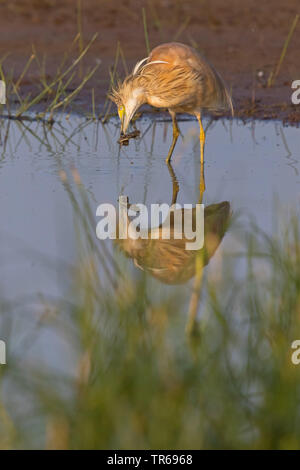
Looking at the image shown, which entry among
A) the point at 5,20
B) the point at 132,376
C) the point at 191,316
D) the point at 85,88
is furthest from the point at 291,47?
the point at 132,376

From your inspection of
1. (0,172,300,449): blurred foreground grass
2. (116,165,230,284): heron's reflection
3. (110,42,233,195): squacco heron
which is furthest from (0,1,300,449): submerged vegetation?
(110,42,233,195): squacco heron

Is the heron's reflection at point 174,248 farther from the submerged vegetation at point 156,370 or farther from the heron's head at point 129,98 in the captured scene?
the heron's head at point 129,98

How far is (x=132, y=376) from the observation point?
2.70m

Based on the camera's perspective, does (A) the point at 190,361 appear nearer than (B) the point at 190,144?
Yes

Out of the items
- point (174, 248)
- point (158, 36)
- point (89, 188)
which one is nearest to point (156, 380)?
point (174, 248)

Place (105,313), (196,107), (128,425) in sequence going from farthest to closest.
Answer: (196,107) < (105,313) < (128,425)

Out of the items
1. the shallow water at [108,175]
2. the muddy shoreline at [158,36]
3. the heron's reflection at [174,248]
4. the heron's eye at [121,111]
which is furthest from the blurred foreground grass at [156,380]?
the muddy shoreline at [158,36]

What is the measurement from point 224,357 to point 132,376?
1.18ft

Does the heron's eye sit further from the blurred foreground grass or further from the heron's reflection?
the blurred foreground grass

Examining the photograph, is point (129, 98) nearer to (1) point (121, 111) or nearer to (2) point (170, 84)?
(1) point (121, 111)

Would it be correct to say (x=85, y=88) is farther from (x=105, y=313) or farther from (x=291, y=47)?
(x=105, y=313)

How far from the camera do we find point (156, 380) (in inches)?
105

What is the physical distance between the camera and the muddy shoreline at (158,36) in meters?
9.62

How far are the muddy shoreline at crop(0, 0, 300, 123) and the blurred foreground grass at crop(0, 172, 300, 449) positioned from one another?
5.83 metres
